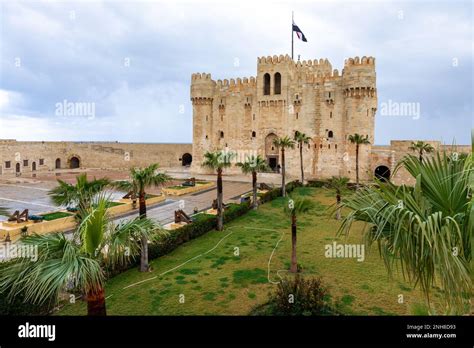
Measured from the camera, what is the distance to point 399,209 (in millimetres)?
4293

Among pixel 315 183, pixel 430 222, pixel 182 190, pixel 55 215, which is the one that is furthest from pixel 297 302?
pixel 315 183

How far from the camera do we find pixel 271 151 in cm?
4444

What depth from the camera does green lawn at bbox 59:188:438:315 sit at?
33.3 feet

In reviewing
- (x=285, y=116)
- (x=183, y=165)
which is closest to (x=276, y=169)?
(x=285, y=116)

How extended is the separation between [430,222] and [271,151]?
134 ft

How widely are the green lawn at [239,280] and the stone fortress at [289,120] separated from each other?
22740 millimetres

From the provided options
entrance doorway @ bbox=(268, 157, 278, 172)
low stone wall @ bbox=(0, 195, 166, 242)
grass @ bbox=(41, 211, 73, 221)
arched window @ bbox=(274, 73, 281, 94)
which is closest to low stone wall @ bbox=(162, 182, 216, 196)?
grass @ bbox=(41, 211, 73, 221)

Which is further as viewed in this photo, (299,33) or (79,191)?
(299,33)

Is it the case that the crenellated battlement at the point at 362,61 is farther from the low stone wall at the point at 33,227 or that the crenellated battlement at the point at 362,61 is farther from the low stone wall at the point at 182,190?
the low stone wall at the point at 33,227

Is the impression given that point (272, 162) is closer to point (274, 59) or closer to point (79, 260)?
point (274, 59)
